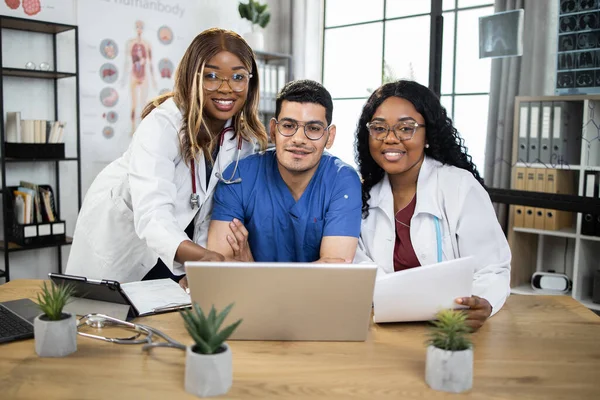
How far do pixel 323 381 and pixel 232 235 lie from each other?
0.80 m

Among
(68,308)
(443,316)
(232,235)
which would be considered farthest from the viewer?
(232,235)

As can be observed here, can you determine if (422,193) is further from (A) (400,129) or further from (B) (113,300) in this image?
(B) (113,300)

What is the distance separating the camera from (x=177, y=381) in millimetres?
1129

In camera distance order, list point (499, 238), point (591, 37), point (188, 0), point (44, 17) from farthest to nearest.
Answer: point (188, 0)
point (44, 17)
point (591, 37)
point (499, 238)

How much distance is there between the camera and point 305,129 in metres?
1.82

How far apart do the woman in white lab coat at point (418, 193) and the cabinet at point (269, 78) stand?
2934mm

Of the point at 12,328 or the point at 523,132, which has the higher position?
the point at 523,132

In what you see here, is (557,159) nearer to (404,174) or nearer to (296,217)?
(404,174)

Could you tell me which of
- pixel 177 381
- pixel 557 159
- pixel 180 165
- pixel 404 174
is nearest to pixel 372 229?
pixel 404 174

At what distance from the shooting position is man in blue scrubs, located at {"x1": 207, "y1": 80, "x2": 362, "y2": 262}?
182cm

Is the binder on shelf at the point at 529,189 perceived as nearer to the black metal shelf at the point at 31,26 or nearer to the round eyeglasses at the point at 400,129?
the round eyeglasses at the point at 400,129

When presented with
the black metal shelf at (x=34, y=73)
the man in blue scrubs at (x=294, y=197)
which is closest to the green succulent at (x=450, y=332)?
the man in blue scrubs at (x=294, y=197)

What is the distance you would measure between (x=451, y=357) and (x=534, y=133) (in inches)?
114

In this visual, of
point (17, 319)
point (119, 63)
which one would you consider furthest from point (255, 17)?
point (17, 319)
